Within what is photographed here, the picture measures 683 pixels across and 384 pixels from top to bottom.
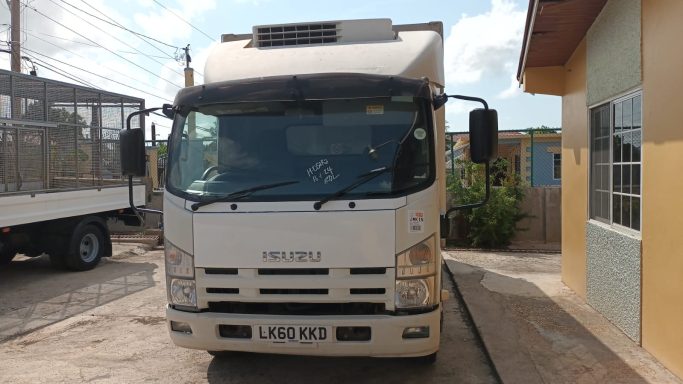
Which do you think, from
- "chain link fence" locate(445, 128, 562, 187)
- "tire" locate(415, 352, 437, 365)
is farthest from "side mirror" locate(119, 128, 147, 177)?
"chain link fence" locate(445, 128, 562, 187)

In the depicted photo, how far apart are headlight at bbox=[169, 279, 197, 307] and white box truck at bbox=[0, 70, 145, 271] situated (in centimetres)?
499

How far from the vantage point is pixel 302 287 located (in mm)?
3521

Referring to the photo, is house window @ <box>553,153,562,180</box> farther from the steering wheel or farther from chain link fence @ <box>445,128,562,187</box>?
the steering wheel

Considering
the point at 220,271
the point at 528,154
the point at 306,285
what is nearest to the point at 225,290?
the point at 220,271

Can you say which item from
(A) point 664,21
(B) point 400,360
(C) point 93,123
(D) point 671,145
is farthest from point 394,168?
(C) point 93,123

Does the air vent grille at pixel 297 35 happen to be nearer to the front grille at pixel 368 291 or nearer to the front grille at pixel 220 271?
the front grille at pixel 220 271

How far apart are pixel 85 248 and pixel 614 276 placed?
806 cm

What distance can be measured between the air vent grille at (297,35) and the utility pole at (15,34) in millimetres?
13565

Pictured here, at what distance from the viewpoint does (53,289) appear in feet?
25.5

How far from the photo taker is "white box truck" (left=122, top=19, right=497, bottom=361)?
3498 mm

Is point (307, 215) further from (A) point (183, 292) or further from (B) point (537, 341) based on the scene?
(B) point (537, 341)

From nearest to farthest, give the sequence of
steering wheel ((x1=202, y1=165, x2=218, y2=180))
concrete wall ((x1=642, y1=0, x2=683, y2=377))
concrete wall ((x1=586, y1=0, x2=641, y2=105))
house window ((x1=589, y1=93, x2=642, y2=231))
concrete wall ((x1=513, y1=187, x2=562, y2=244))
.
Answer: steering wheel ((x1=202, y1=165, x2=218, y2=180))
concrete wall ((x1=642, y1=0, x2=683, y2=377))
concrete wall ((x1=586, y1=0, x2=641, y2=105))
house window ((x1=589, y1=93, x2=642, y2=231))
concrete wall ((x1=513, y1=187, x2=562, y2=244))

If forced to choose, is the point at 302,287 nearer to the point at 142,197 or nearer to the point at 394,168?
the point at 394,168

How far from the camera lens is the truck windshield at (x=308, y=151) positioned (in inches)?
143
